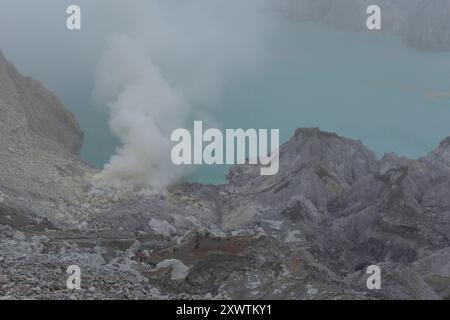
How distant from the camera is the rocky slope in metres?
47.6

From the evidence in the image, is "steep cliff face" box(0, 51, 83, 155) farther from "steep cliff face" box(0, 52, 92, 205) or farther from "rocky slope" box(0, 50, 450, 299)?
"rocky slope" box(0, 50, 450, 299)

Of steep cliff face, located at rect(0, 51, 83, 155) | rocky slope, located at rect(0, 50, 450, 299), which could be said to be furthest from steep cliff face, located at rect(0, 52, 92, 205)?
rocky slope, located at rect(0, 50, 450, 299)

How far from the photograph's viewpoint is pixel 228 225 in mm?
77812

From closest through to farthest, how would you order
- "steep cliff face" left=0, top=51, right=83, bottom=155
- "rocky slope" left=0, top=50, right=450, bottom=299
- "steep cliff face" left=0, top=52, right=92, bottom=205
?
1. "rocky slope" left=0, top=50, right=450, bottom=299
2. "steep cliff face" left=0, top=52, right=92, bottom=205
3. "steep cliff face" left=0, top=51, right=83, bottom=155

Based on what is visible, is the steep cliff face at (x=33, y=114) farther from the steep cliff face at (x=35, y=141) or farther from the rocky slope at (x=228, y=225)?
the rocky slope at (x=228, y=225)

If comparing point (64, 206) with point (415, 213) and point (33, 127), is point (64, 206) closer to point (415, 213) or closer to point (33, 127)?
point (33, 127)

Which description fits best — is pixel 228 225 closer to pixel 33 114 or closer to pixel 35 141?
pixel 35 141

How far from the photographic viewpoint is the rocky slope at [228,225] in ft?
156

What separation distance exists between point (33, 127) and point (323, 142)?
42638 mm

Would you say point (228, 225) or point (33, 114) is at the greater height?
point (33, 114)

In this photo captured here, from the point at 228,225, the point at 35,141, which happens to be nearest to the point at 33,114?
the point at 35,141

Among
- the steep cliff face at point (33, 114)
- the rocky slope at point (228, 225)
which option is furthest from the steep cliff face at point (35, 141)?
the rocky slope at point (228, 225)

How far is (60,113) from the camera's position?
10750 centimetres
